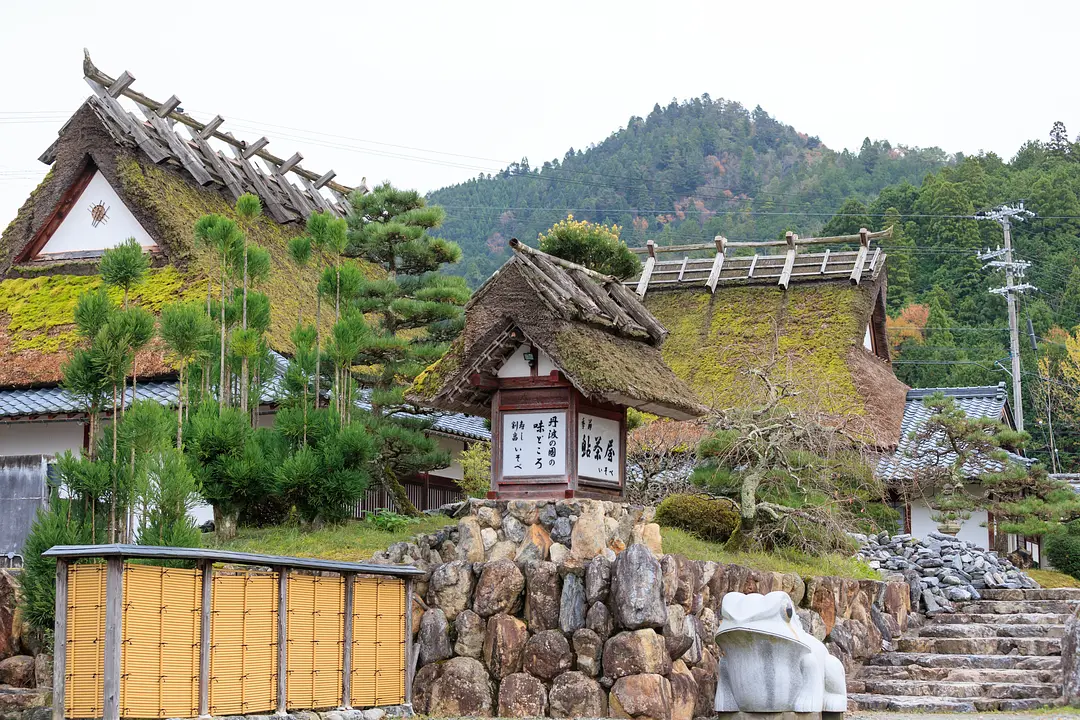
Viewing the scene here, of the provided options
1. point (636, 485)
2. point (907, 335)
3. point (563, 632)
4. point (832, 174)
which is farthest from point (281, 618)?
point (832, 174)

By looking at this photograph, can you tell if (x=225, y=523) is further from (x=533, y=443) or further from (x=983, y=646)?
(x=983, y=646)

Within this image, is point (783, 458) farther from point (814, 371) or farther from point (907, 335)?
point (907, 335)

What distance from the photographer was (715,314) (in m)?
27.3

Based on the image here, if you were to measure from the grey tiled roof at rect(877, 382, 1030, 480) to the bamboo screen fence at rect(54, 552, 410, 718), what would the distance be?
45.0ft

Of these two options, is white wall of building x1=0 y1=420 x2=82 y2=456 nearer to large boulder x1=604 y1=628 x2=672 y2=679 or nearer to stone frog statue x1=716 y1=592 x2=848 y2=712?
large boulder x1=604 y1=628 x2=672 y2=679

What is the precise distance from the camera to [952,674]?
15914 mm

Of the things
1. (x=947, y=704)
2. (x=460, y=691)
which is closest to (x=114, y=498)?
(x=460, y=691)

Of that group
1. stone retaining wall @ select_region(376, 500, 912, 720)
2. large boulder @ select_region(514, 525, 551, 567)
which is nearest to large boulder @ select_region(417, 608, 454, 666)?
stone retaining wall @ select_region(376, 500, 912, 720)

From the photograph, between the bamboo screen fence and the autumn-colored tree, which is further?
the autumn-colored tree

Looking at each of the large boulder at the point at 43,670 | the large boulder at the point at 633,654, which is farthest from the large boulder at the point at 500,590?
the large boulder at the point at 43,670

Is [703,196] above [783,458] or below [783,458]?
above

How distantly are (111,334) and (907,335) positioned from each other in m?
36.0

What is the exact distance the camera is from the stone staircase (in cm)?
1489

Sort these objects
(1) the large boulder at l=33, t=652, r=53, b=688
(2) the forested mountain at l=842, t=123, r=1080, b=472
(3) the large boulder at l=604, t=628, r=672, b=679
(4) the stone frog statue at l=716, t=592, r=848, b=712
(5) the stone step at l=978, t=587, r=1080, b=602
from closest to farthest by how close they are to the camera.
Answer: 1. (1) the large boulder at l=33, t=652, r=53, b=688
2. (4) the stone frog statue at l=716, t=592, r=848, b=712
3. (3) the large boulder at l=604, t=628, r=672, b=679
4. (5) the stone step at l=978, t=587, r=1080, b=602
5. (2) the forested mountain at l=842, t=123, r=1080, b=472
